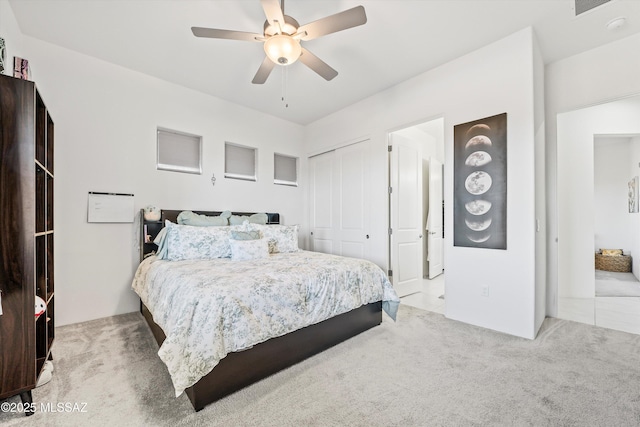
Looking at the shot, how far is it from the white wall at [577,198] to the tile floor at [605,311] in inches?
9.8

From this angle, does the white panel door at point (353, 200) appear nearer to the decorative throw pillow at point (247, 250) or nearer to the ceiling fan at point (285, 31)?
the decorative throw pillow at point (247, 250)

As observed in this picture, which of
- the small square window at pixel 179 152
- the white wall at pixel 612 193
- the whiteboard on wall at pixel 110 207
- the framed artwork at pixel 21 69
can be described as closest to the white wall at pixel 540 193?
the white wall at pixel 612 193

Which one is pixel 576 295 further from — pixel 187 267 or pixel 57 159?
pixel 57 159

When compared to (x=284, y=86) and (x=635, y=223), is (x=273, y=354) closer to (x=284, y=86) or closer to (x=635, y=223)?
(x=284, y=86)

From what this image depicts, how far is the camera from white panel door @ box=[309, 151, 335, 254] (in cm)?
473

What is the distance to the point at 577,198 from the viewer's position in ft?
12.9

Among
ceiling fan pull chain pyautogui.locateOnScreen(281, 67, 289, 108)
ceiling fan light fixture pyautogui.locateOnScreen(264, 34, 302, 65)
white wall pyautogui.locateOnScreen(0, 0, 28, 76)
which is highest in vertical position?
ceiling fan pull chain pyautogui.locateOnScreen(281, 67, 289, 108)

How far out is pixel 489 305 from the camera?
9.20ft

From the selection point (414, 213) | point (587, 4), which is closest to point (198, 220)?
point (414, 213)

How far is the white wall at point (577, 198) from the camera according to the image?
3.85 meters

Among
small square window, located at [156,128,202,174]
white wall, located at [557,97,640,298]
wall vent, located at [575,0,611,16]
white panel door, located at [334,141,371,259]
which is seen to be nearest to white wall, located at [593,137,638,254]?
white wall, located at [557,97,640,298]

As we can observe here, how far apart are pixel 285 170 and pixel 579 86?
4159mm

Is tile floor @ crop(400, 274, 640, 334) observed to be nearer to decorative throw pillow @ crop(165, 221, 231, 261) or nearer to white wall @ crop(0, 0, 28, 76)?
decorative throw pillow @ crop(165, 221, 231, 261)

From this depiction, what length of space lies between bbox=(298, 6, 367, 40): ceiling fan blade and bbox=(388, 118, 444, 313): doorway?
1.85m
